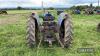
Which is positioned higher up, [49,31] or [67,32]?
[67,32]

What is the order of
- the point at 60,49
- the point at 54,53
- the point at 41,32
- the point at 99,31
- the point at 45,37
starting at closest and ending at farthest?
the point at 54,53 < the point at 60,49 < the point at 45,37 < the point at 41,32 < the point at 99,31

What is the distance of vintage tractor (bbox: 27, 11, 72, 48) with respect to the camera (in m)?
8.73

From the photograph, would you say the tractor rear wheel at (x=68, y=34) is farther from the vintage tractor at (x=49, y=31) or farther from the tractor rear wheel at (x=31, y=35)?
the tractor rear wheel at (x=31, y=35)

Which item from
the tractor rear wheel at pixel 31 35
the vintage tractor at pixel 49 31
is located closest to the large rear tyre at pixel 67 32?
the vintage tractor at pixel 49 31

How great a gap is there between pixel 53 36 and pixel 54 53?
146 cm

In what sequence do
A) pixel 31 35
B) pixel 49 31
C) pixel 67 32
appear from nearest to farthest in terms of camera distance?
1. pixel 31 35
2. pixel 67 32
3. pixel 49 31

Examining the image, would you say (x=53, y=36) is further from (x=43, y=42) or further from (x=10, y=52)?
(x=10, y=52)

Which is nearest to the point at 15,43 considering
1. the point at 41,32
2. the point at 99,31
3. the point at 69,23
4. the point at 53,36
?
the point at 41,32

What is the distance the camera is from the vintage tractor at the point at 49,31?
8727mm

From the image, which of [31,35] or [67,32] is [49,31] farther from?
[31,35]

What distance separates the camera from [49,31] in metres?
9.66

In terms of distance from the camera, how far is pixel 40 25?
10336 millimetres

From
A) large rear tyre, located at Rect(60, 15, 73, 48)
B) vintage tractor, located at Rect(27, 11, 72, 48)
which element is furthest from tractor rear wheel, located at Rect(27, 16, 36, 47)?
large rear tyre, located at Rect(60, 15, 73, 48)

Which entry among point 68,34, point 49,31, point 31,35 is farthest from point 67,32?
point 31,35
